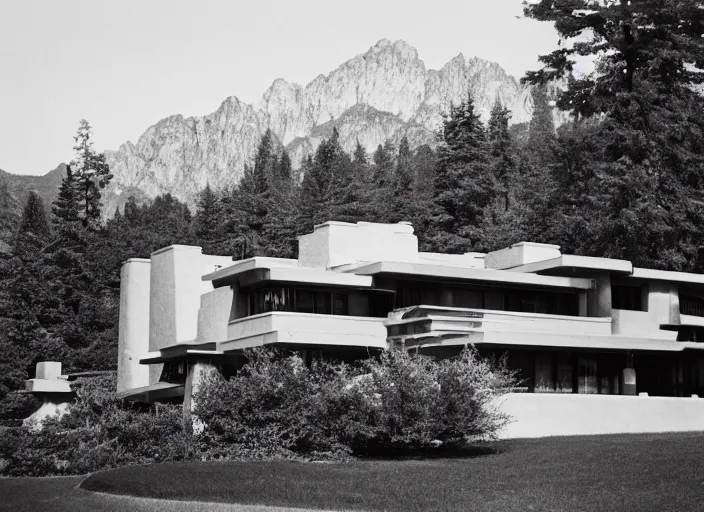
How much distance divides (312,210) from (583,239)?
106ft

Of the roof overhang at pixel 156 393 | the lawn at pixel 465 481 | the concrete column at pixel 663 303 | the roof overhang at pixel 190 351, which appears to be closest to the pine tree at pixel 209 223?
the roof overhang at pixel 156 393

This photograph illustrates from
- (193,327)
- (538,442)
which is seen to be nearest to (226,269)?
(193,327)

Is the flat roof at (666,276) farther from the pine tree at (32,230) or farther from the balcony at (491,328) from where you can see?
the pine tree at (32,230)

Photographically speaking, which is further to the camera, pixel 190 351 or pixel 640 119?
pixel 640 119

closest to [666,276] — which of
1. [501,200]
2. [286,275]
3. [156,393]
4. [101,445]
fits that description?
[286,275]

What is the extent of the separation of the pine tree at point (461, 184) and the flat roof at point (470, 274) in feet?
105

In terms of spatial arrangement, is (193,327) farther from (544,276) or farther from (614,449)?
(614,449)

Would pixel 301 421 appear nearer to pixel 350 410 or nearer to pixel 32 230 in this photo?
pixel 350 410

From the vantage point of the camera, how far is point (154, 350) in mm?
58156

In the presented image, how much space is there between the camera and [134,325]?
201 feet

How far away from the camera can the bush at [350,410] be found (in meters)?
33.1

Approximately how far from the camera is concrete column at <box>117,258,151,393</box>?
197 feet

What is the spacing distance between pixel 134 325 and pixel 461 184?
1313 inches

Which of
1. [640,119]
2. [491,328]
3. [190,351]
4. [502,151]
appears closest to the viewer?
[491,328]
